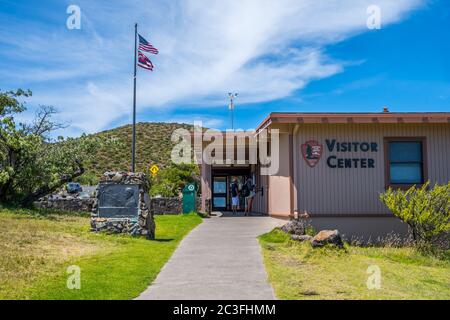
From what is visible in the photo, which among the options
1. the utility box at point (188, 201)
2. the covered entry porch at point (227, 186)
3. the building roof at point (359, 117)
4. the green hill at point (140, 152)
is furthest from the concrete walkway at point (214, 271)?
the green hill at point (140, 152)

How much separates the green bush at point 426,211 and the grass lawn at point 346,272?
62 centimetres

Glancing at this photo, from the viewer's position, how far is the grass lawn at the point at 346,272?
737 centimetres

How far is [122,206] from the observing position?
13.7 m

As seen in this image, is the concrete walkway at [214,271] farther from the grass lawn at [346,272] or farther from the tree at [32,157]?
the tree at [32,157]

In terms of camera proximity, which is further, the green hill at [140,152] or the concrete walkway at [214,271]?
the green hill at [140,152]

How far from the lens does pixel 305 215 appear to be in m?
14.5

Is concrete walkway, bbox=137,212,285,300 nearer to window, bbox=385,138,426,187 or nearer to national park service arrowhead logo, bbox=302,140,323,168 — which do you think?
national park service arrowhead logo, bbox=302,140,323,168

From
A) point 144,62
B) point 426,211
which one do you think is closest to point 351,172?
point 426,211

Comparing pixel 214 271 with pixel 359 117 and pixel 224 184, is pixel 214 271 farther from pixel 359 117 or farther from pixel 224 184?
pixel 224 184

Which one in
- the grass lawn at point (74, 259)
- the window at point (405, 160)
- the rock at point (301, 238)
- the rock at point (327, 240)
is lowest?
the grass lawn at point (74, 259)

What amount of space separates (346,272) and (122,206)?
276 inches

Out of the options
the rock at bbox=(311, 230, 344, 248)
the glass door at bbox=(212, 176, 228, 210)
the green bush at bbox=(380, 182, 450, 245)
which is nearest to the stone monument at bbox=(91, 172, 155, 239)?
the rock at bbox=(311, 230, 344, 248)
